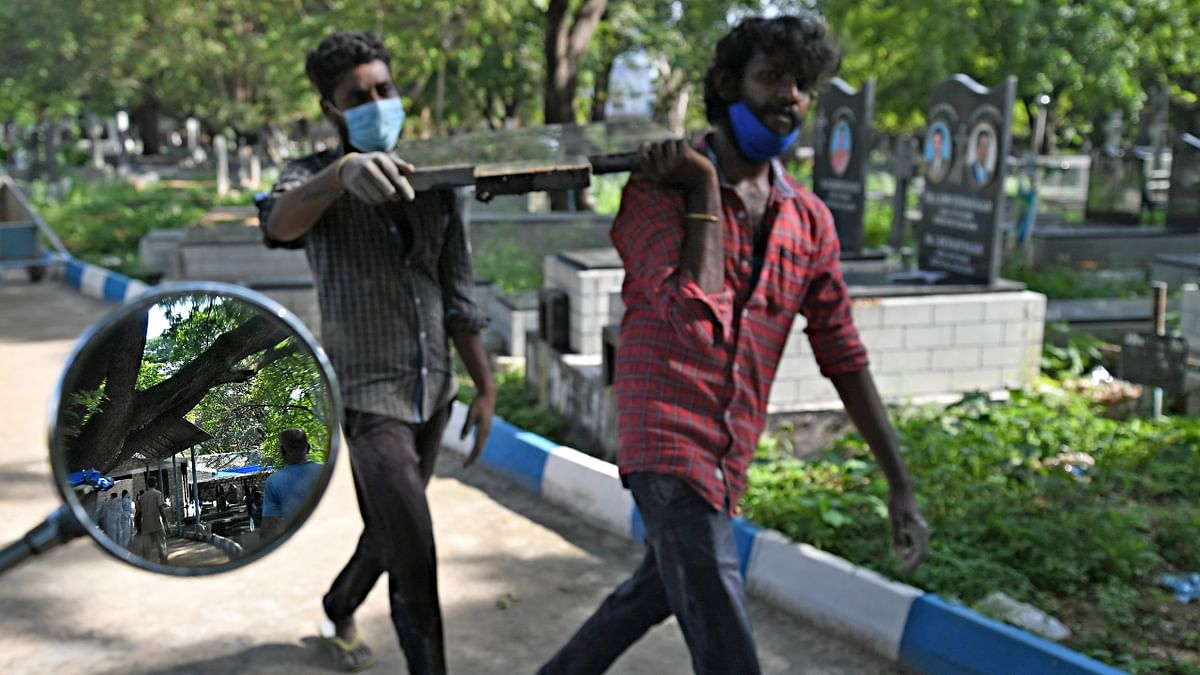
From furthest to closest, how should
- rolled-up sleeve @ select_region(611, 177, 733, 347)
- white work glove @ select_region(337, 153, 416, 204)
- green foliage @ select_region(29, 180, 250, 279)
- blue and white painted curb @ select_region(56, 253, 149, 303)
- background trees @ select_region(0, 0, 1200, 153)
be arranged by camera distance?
background trees @ select_region(0, 0, 1200, 153), green foliage @ select_region(29, 180, 250, 279), blue and white painted curb @ select_region(56, 253, 149, 303), rolled-up sleeve @ select_region(611, 177, 733, 347), white work glove @ select_region(337, 153, 416, 204)

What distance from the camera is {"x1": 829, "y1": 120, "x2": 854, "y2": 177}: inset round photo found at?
10.4 metres

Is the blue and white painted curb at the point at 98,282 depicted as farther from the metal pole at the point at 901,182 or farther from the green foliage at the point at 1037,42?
the green foliage at the point at 1037,42

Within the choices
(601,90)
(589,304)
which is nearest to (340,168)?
(589,304)

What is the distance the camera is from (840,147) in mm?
10609

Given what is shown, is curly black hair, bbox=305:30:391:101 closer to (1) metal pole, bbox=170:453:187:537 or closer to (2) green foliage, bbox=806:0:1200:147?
(1) metal pole, bbox=170:453:187:537

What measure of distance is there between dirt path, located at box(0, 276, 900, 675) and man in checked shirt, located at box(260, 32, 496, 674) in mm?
958

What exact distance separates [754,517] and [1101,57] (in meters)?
30.6

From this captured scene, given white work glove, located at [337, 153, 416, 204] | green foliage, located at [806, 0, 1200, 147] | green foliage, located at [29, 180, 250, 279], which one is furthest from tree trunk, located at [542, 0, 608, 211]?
green foliage, located at [806, 0, 1200, 147]

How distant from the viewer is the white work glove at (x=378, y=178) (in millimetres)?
2748

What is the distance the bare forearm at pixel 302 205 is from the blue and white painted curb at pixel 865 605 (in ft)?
7.62

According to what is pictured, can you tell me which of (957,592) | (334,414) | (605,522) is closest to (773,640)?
(957,592)

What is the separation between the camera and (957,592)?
4512mm

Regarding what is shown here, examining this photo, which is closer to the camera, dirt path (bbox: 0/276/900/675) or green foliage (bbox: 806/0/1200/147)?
dirt path (bbox: 0/276/900/675)

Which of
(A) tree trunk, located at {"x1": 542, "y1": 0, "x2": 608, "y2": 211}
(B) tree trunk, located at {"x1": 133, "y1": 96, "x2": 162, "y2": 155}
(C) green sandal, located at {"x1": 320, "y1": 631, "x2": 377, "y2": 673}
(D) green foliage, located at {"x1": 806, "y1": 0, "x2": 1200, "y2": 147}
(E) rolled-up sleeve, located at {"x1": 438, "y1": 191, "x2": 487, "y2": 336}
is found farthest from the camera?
(B) tree trunk, located at {"x1": 133, "y1": 96, "x2": 162, "y2": 155}
